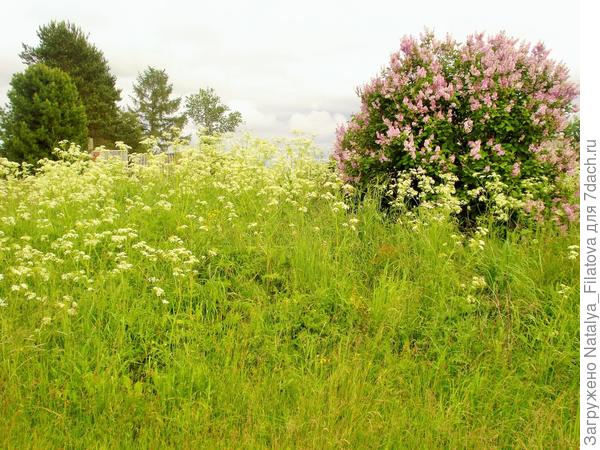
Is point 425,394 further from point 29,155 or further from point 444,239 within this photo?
point 29,155

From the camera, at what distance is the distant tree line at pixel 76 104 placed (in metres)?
20.5

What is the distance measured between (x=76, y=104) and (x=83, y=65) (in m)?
10.3

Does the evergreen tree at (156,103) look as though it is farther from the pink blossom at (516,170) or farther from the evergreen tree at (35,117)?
the pink blossom at (516,170)

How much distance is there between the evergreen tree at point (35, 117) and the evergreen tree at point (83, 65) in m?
9.16

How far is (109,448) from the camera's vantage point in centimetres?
292

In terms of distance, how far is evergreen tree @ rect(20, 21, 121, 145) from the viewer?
30.6 m

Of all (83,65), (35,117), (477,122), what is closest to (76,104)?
(35,117)

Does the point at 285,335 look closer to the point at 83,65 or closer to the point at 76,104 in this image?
the point at 76,104

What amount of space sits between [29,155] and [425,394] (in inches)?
840

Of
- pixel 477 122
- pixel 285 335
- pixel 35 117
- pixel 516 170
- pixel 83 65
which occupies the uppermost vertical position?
pixel 83 65

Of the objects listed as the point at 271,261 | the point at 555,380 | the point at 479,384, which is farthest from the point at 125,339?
the point at 555,380

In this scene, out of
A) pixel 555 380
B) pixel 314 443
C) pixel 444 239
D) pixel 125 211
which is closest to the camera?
pixel 314 443

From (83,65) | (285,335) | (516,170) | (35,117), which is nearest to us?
(285,335)

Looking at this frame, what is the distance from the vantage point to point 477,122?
6.39m
